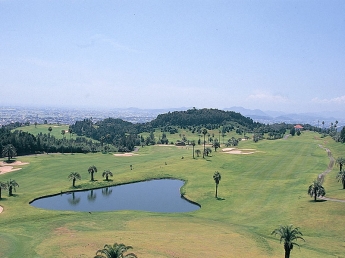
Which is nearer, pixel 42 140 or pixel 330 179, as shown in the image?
pixel 330 179

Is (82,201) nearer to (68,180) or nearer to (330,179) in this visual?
(68,180)

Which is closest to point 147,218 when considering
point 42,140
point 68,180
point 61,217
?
point 61,217

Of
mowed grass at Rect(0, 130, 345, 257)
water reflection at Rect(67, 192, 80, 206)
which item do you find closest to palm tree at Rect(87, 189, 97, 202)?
water reflection at Rect(67, 192, 80, 206)

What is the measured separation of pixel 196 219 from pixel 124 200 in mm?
26153

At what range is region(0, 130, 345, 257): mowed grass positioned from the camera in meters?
48.7

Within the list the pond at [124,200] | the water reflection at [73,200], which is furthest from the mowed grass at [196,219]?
the water reflection at [73,200]

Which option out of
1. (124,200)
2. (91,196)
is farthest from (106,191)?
(124,200)

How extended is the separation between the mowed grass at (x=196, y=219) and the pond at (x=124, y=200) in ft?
11.3

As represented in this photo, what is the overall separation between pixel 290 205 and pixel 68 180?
68190 mm

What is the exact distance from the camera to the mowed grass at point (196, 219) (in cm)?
4869

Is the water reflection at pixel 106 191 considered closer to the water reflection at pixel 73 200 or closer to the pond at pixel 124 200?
the pond at pixel 124 200

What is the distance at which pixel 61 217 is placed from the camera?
68.4 m

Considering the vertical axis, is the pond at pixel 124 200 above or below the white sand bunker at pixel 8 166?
below

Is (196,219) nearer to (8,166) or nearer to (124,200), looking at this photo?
(124,200)
